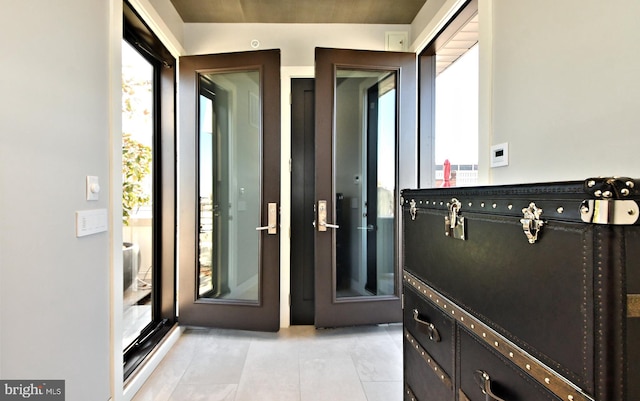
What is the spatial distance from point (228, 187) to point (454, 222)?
2.03 m

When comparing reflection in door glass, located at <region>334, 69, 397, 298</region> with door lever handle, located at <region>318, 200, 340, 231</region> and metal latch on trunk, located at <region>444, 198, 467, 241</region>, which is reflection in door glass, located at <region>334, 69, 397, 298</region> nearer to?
door lever handle, located at <region>318, 200, 340, 231</region>

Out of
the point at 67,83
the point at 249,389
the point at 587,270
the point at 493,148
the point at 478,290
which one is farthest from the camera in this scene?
the point at 249,389

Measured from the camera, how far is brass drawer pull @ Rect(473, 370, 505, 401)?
0.71 m

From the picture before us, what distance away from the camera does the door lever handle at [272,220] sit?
7.72 ft

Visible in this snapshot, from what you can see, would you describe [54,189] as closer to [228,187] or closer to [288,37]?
[228,187]

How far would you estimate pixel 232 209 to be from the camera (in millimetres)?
2523

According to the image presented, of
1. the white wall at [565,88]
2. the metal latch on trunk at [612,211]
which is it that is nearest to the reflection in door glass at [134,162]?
the white wall at [565,88]

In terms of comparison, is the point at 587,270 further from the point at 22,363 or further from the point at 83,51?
the point at 83,51

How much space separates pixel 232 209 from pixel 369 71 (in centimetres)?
170

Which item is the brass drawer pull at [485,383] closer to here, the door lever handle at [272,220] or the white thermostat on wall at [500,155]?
the white thermostat on wall at [500,155]

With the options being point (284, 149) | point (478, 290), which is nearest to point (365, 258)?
point (284, 149)

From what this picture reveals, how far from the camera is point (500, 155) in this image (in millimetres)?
1471

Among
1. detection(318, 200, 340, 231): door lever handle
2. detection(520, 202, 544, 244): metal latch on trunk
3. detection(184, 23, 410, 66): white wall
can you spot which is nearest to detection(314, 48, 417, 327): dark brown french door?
detection(318, 200, 340, 231): door lever handle

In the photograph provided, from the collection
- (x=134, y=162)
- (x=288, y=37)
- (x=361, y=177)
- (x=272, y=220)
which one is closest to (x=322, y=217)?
(x=272, y=220)
